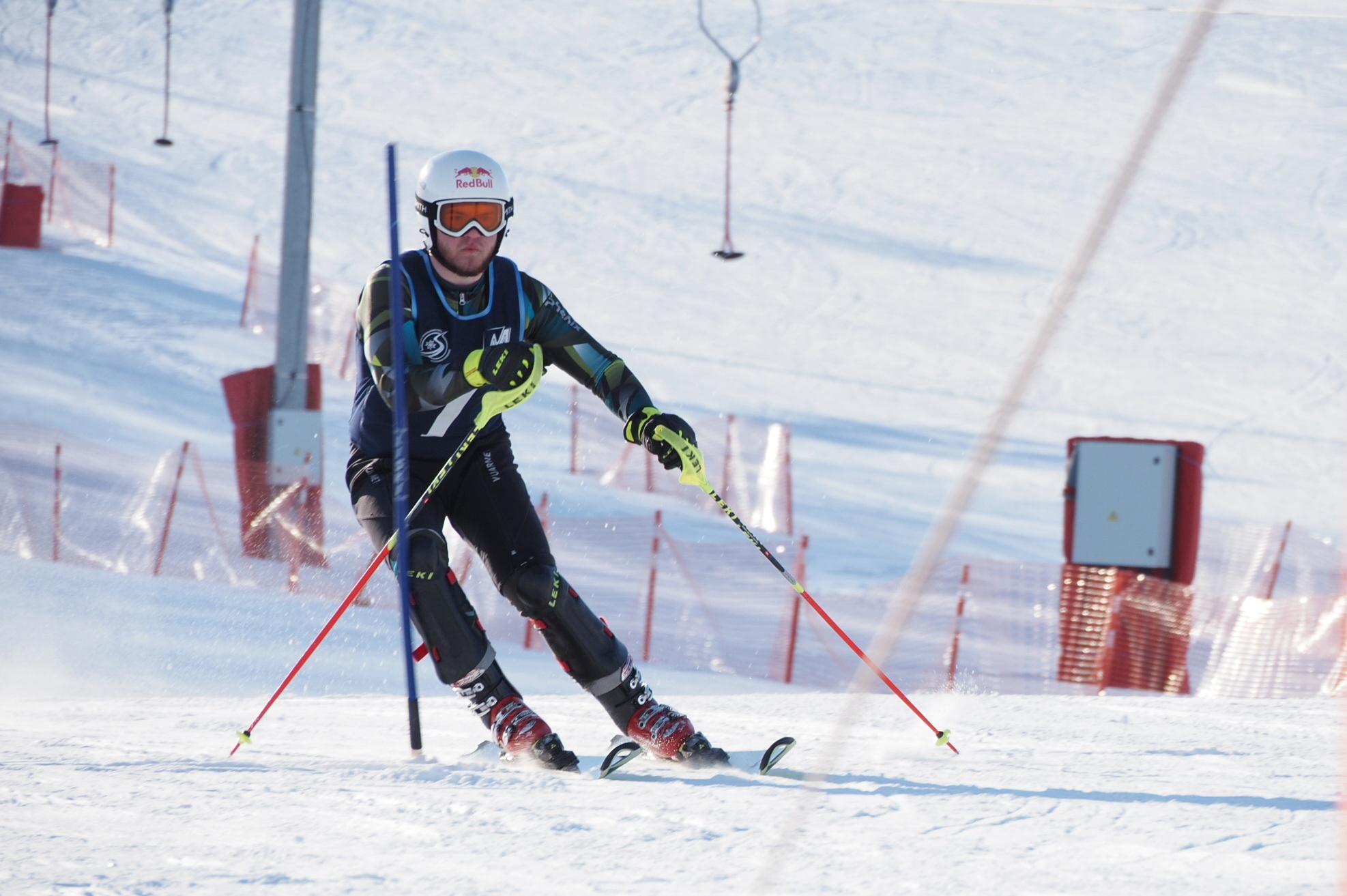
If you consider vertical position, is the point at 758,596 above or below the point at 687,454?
below

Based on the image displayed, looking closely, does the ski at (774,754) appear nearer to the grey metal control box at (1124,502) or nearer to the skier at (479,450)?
the skier at (479,450)

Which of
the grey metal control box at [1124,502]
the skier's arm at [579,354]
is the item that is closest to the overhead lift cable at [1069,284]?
the skier's arm at [579,354]

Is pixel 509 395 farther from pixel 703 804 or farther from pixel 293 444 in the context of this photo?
pixel 293 444

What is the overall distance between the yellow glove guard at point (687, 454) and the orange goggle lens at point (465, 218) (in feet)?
2.50

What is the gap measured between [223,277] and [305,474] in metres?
13.7

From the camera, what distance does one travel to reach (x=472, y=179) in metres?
4.35

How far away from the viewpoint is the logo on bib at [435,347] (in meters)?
4.32

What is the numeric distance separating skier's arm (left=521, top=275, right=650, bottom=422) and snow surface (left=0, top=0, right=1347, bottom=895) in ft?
Result: 3.53

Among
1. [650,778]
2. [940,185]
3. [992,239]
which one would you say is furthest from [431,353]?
[940,185]

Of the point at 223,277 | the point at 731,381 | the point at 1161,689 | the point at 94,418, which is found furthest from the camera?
the point at 223,277

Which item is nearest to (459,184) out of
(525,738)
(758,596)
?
(525,738)

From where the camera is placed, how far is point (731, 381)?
20.7 metres

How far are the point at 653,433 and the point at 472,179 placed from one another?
0.90m

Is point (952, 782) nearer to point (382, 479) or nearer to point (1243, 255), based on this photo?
point (382, 479)
